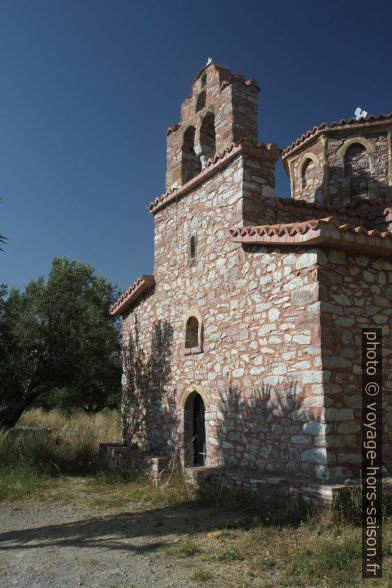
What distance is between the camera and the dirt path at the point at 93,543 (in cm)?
469

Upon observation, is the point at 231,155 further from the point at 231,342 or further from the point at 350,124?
the point at 350,124

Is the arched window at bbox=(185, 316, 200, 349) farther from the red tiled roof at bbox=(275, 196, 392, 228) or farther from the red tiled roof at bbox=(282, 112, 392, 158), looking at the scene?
the red tiled roof at bbox=(282, 112, 392, 158)

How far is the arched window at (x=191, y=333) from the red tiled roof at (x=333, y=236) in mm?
3124

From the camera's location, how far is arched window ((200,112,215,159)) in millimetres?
10562

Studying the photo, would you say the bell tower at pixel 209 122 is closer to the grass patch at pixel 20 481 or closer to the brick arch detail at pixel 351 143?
the brick arch detail at pixel 351 143

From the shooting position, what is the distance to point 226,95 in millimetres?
9719

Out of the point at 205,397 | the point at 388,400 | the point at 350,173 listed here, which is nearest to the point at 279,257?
the point at 388,400

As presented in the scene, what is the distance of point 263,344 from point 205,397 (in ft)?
6.72

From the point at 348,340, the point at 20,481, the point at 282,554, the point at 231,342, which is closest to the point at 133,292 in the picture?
the point at 231,342

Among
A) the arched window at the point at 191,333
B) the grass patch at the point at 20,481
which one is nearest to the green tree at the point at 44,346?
the grass patch at the point at 20,481

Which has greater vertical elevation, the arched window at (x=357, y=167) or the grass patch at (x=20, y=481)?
the arched window at (x=357, y=167)

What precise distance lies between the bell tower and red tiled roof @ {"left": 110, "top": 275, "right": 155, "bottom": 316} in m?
2.16

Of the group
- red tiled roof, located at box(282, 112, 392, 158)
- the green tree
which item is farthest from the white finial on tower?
→ the green tree

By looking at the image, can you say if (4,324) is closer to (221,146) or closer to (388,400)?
(221,146)
